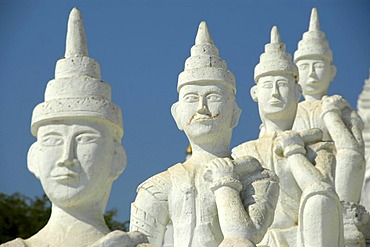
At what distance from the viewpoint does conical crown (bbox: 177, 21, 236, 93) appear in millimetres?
13211

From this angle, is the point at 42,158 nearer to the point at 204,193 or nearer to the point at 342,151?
the point at 204,193

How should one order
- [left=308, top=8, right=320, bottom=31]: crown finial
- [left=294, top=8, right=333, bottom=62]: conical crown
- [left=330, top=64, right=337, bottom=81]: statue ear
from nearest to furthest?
[left=294, top=8, right=333, bottom=62]: conical crown < [left=330, top=64, right=337, bottom=81]: statue ear < [left=308, top=8, right=320, bottom=31]: crown finial

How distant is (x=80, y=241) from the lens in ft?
34.0

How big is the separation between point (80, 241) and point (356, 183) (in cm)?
730

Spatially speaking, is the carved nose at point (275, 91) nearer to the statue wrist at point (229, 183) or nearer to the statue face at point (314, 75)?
the statue face at point (314, 75)

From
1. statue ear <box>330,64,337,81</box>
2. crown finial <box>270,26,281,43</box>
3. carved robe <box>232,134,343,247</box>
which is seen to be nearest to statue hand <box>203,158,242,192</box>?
carved robe <box>232,134,343,247</box>

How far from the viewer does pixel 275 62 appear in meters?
15.5

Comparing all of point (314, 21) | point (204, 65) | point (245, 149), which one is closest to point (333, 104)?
point (314, 21)

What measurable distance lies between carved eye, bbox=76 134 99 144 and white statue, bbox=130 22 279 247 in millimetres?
1715

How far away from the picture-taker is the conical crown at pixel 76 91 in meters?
10.6

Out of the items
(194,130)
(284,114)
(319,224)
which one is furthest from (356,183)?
(194,130)

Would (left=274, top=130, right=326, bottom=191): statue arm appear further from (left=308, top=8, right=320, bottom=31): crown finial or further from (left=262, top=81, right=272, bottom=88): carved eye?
(left=308, top=8, right=320, bottom=31): crown finial

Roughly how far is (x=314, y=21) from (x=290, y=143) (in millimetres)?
4410

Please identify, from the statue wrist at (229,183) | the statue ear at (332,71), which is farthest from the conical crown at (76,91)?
the statue ear at (332,71)
